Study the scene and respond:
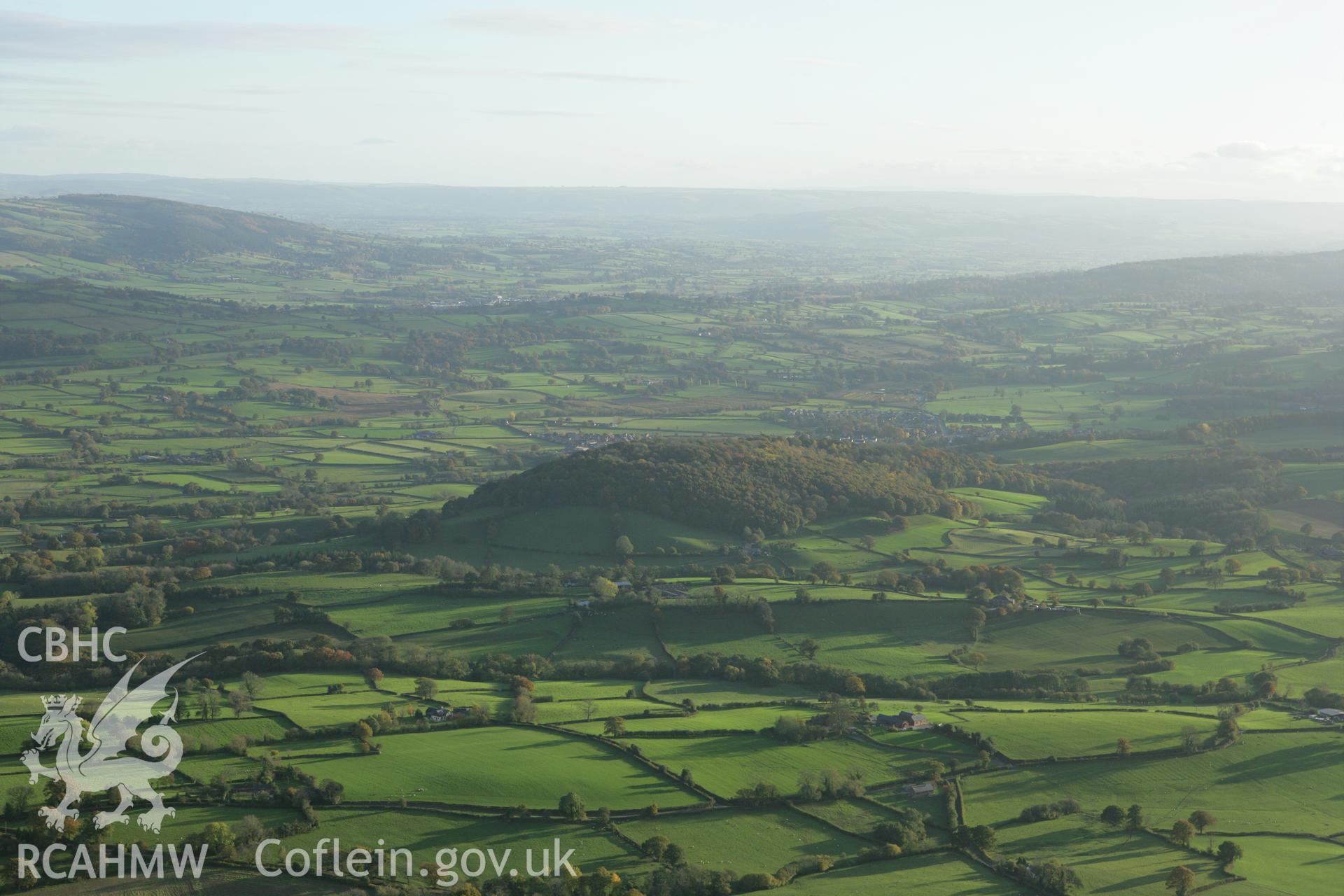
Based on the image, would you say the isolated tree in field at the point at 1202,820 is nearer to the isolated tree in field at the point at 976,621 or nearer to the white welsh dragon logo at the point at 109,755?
the isolated tree in field at the point at 976,621

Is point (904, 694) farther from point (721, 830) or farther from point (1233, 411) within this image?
point (1233, 411)

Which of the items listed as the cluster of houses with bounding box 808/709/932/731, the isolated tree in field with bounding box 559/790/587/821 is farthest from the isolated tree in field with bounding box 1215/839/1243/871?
the isolated tree in field with bounding box 559/790/587/821

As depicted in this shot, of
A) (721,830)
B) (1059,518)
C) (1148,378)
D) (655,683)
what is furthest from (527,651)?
(1148,378)

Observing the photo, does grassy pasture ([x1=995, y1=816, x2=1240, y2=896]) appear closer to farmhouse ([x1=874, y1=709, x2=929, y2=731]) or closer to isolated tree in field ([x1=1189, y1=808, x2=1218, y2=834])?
isolated tree in field ([x1=1189, y1=808, x2=1218, y2=834])

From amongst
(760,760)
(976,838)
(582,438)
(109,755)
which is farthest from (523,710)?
(582,438)

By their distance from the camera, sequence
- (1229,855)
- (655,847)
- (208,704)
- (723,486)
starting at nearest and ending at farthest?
(655,847) → (1229,855) → (208,704) → (723,486)

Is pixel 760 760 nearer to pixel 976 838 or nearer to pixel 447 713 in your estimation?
pixel 976 838

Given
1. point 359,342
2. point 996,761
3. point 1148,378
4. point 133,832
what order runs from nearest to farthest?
point 133,832
point 996,761
point 1148,378
point 359,342
